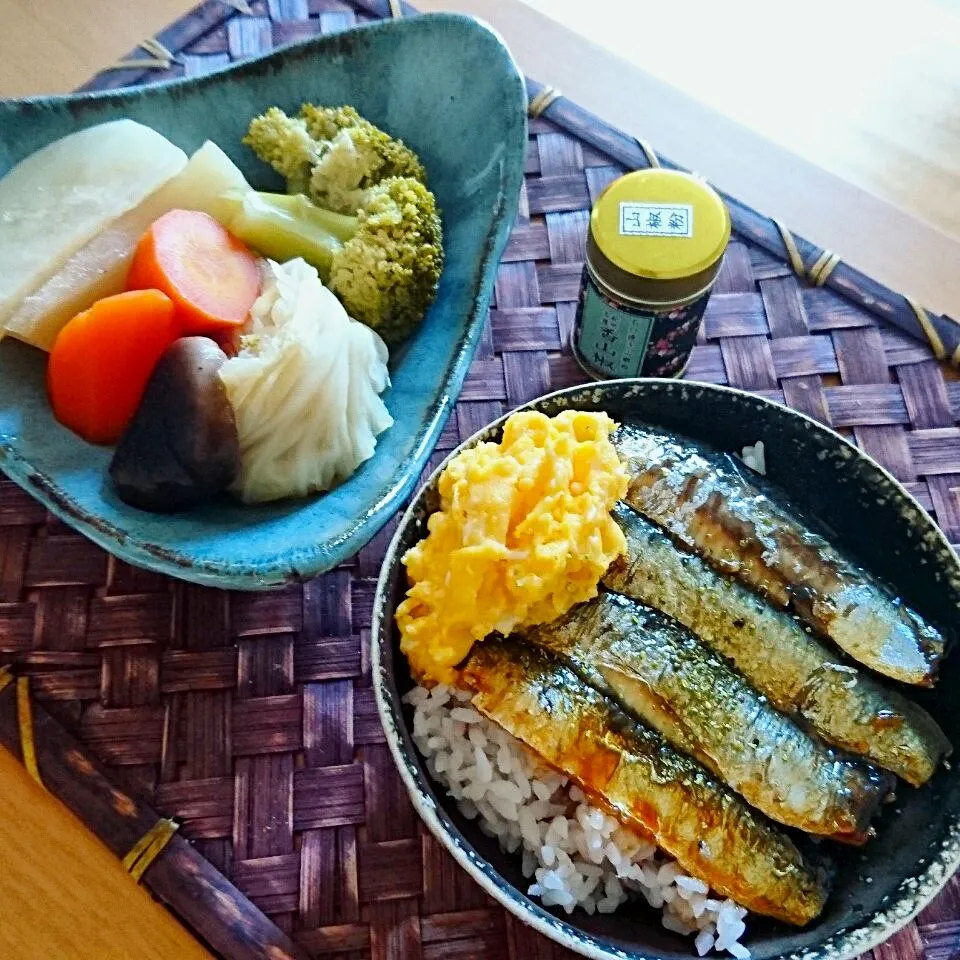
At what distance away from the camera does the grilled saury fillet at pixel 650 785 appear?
995mm

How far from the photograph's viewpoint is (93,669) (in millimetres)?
1209

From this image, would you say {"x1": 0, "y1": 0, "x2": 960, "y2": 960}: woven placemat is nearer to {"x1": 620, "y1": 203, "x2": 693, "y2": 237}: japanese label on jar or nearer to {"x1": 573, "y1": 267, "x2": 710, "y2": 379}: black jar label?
{"x1": 573, "y1": 267, "x2": 710, "y2": 379}: black jar label

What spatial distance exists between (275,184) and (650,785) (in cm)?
104

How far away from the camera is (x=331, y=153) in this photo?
1370 millimetres

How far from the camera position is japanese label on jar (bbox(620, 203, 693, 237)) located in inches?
47.9

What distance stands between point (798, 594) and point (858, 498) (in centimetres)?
16

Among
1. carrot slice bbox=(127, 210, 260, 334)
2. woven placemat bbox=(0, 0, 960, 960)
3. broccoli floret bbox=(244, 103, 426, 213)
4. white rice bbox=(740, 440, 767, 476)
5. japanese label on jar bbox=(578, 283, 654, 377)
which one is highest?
broccoli floret bbox=(244, 103, 426, 213)

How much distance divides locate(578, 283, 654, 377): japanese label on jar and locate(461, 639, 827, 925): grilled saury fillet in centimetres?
49

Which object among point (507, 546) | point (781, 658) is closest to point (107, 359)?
point (507, 546)

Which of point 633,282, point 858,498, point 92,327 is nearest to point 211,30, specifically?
point 92,327

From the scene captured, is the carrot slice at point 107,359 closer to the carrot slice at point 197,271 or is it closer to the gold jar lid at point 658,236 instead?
the carrot slice at point 197,271

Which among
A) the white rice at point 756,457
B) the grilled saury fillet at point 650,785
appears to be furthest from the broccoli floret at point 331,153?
the grilled saury fillet at point 650,785

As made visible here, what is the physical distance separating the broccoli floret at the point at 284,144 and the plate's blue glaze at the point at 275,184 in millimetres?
63

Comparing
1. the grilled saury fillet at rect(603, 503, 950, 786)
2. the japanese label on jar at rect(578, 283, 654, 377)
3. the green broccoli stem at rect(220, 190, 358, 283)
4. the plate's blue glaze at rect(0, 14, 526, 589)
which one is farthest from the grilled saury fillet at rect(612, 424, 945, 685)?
the green broccoli stem at rect(220, 190, 358, 283)
